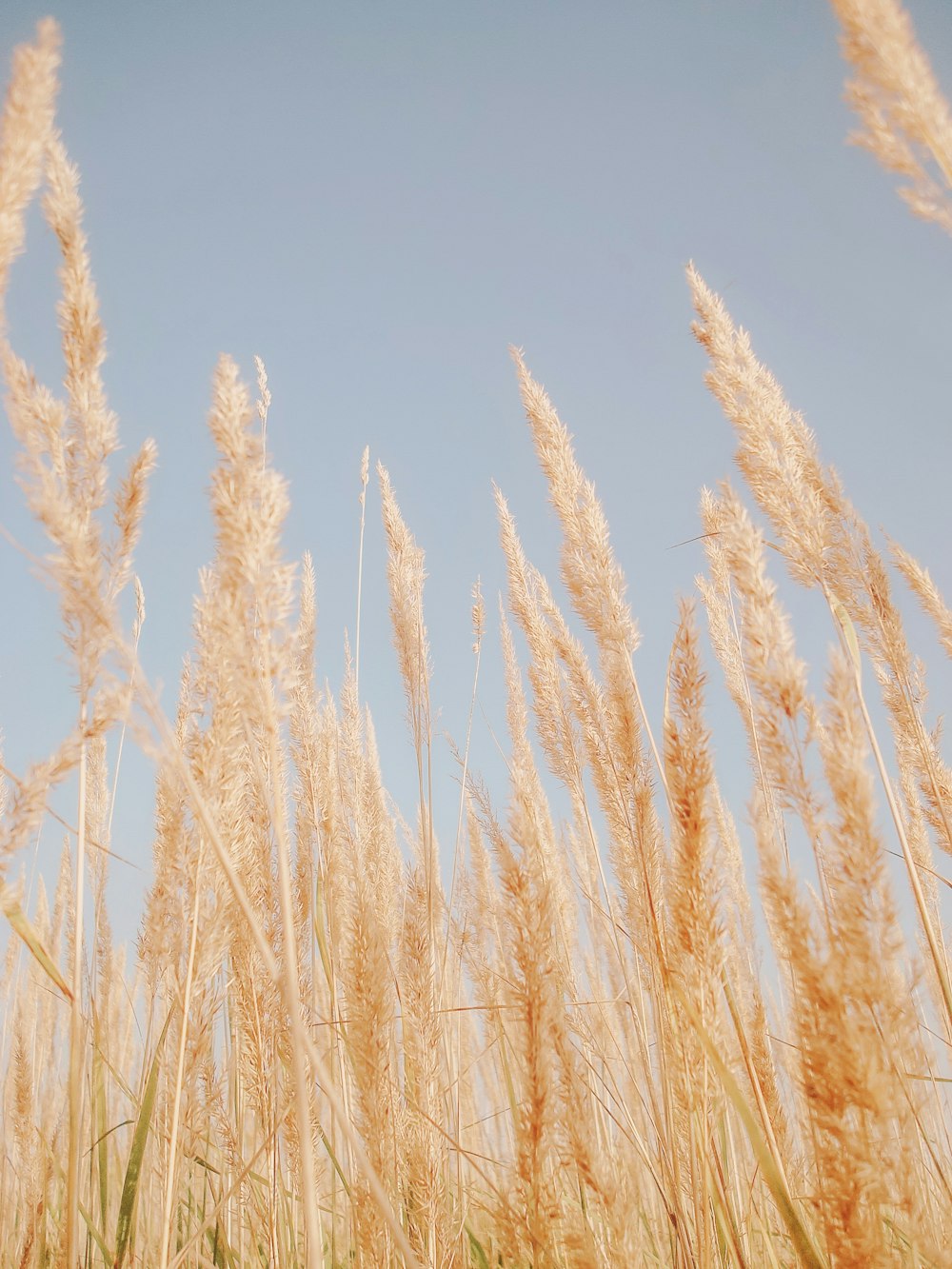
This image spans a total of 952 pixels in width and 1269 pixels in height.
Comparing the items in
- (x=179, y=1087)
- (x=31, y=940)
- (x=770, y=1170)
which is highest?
(x=31, y=940)

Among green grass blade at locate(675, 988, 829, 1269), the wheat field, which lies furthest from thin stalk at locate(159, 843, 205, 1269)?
green grass blade at locate(675, 988, 829, 1269)

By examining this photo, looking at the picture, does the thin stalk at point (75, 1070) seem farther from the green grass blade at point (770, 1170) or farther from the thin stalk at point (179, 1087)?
the green grass blade at point (770, 1170)

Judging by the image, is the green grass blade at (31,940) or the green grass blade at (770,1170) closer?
the green grass blade at (770,1170)

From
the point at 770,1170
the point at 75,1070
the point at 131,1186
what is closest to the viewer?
the point at 770,1170

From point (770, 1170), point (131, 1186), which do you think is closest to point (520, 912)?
point (770, 1170)

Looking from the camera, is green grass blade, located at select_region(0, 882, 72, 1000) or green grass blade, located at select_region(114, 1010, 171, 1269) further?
green grass blade, located at select_region(114, 1010, 171, 1269)

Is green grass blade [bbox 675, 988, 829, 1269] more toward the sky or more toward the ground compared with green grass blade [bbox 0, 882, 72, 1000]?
more toward the ground

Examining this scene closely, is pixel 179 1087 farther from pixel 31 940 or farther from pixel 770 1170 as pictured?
pixel 770 1170

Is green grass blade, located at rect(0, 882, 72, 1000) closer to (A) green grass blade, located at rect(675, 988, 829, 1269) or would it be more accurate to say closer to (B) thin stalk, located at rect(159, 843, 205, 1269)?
(B) thin stalk, located at rect(159, 843, 205, 1269)

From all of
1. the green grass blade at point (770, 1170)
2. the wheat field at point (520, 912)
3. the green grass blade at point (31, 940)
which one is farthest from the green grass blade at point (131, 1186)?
the green grass blade at point (770, 1170)

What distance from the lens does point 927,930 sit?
4.81 feet

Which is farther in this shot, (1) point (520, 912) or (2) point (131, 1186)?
(2) point (131, 1186)

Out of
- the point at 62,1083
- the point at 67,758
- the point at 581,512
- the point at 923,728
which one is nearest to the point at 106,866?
the point at 62,1083

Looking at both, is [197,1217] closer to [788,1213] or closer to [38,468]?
[788,1213]
